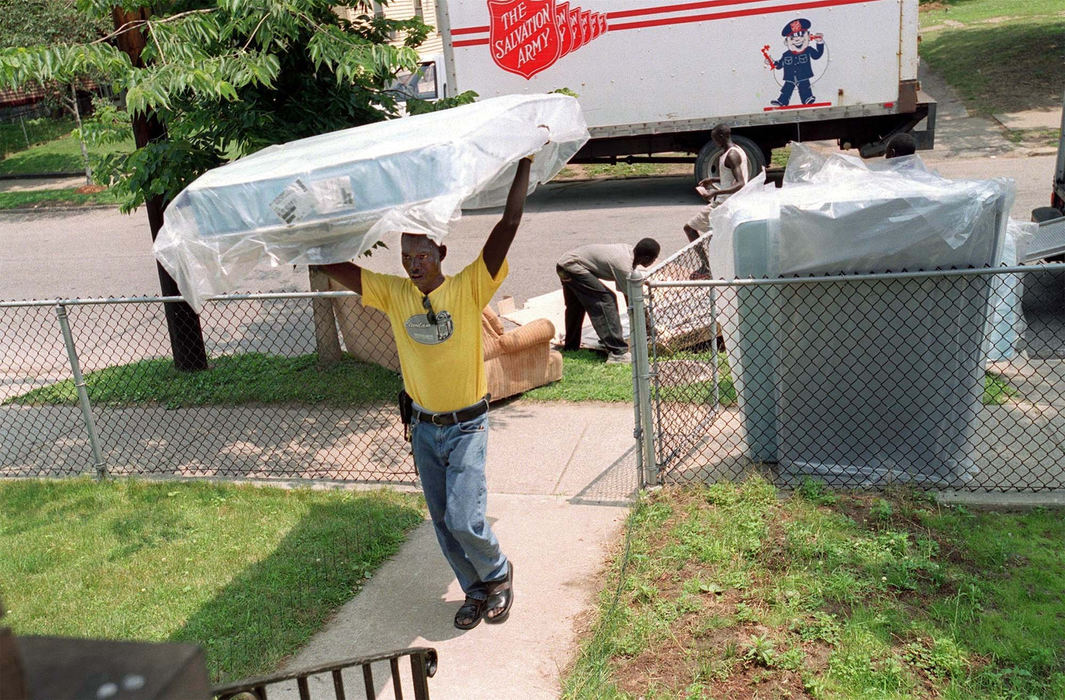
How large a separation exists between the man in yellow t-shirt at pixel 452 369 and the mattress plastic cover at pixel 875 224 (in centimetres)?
162

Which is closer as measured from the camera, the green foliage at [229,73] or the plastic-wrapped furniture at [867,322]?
the plastic-wrapped furniture at [867,322]

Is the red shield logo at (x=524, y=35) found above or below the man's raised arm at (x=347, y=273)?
above

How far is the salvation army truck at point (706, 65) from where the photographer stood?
13.6 metres

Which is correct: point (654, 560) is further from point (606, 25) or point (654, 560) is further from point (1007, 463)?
point (606, 25)

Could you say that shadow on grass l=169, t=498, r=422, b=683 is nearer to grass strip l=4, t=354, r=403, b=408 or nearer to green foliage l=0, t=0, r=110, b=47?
grass strip l=4, t=354, r=403, b=408

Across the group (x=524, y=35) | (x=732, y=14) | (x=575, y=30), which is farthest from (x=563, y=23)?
(x=732, y=14)

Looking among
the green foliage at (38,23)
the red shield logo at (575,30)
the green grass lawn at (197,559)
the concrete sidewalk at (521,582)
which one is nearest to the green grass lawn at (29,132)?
the green foliage at (38,23)

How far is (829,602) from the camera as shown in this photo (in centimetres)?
422

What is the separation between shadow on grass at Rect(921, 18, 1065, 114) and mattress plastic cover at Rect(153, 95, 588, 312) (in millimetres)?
17546

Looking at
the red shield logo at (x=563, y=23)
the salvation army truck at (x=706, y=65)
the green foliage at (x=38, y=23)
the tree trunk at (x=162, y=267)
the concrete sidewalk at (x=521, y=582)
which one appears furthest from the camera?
the green foliage at (x=38, y=23)

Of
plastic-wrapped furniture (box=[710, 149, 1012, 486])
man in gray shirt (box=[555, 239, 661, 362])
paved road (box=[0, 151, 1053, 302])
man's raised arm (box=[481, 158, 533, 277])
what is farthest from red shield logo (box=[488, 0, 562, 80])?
man's raised arm (box=[481, 158, 533, 277])

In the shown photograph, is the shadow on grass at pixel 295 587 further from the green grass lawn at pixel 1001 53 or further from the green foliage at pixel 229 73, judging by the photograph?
the green grass lawn at pixel 1001 53

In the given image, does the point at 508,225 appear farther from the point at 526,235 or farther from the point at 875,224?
the point at 526,235

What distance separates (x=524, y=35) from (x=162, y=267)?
8529mm
